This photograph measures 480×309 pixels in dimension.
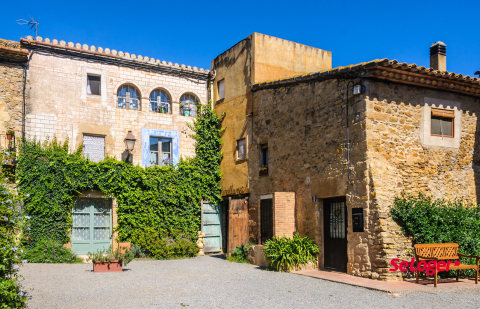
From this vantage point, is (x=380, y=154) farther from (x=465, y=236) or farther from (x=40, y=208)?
(x=40, y=208)

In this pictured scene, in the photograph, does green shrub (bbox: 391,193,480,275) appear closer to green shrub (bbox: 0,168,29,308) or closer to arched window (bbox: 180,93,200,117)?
green shrub (bbox: 0,168,29,308)

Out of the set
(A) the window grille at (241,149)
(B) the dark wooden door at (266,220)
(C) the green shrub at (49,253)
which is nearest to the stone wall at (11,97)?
(C) the green shrub at (49,253)

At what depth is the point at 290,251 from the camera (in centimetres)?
1097

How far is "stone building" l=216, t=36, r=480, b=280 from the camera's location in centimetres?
972

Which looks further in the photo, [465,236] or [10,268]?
[465,236]

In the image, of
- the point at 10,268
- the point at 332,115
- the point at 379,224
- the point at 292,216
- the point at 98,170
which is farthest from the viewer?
the point at 98,170

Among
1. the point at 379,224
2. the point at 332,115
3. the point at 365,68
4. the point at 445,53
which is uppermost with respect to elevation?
the point at 445,53

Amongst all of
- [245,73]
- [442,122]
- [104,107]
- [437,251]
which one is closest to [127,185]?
[104,107]

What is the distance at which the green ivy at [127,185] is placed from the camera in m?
13.0

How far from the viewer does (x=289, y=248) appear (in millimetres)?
11039

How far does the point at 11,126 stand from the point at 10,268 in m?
8.65

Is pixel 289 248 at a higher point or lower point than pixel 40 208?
lower

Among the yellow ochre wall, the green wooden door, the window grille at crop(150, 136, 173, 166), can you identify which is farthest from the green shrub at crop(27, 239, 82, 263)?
the yellow ochre wall

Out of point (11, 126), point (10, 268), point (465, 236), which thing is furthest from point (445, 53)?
point (11, 126)
